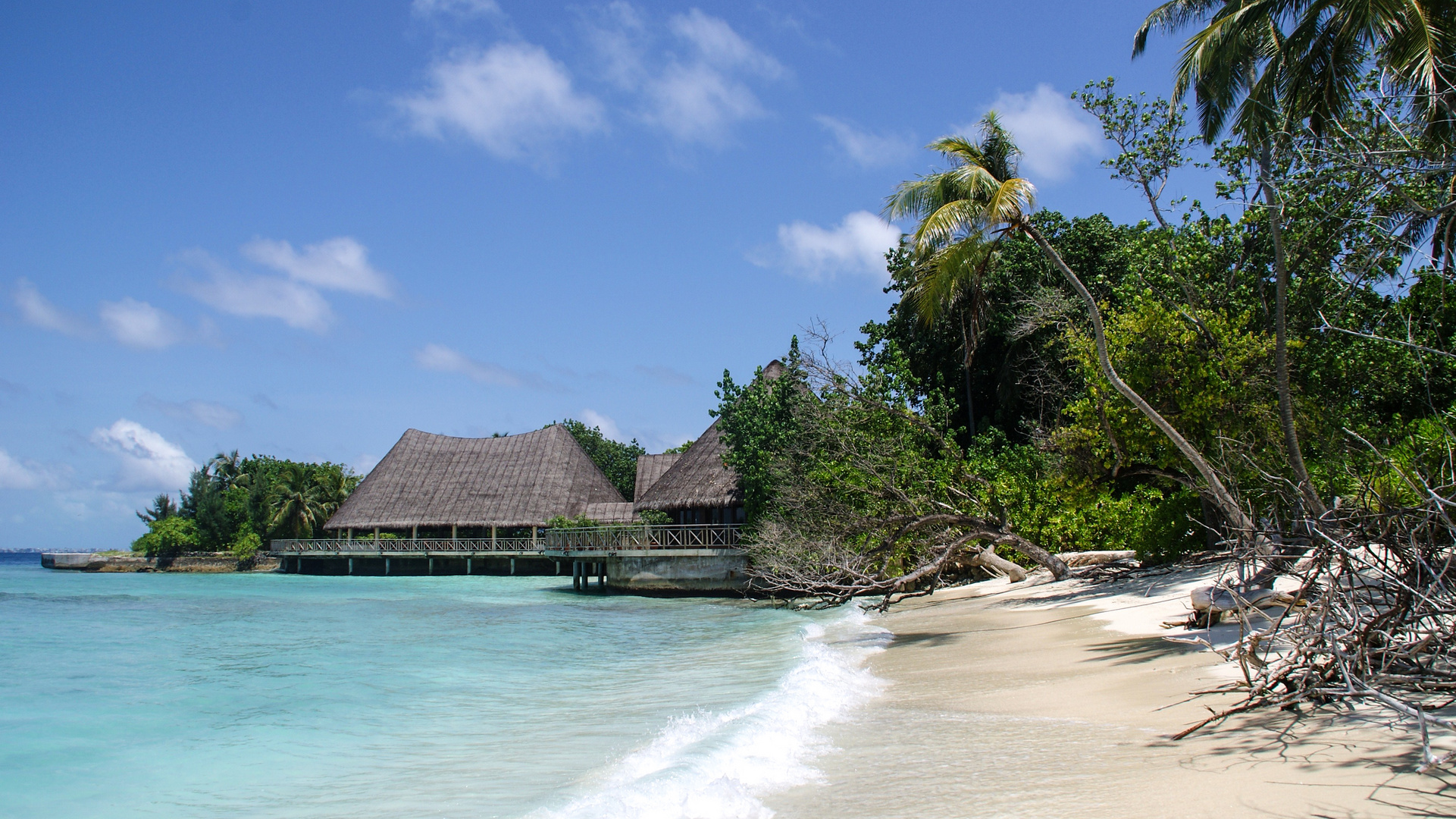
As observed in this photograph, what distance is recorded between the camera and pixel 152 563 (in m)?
50.0

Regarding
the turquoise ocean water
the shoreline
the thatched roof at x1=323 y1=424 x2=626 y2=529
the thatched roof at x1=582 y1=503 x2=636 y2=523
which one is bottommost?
the turquoise ocean water

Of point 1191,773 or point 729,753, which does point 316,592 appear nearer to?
point 729,753

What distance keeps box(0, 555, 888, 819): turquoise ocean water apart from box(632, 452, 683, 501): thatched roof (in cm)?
1860

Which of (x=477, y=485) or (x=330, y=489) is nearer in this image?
(x=477, y=485)

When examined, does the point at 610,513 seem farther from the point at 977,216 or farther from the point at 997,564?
the point at 977,216

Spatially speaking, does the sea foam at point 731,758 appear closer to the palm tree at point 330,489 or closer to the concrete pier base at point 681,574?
the concrete pier base at point 681,574

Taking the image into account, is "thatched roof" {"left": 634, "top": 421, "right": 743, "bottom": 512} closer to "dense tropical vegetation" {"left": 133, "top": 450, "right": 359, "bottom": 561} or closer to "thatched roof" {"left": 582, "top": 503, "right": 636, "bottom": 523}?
"thatched roof" {"left": 582, "top": 503, "right": 636, "bottom": 523}

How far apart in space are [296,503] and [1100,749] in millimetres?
48176

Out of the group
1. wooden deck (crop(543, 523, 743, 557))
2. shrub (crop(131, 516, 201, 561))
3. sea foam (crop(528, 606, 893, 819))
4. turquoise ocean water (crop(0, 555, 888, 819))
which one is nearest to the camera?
sea foam (crop(528, 606, 893, 819))

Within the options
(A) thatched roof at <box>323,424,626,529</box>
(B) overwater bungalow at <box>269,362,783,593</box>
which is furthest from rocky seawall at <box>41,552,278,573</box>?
(A) thatched roof at <box>323,424,626,529</box>

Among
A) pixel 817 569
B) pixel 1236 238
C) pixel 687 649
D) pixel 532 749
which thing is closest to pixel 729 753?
pixel 532 749

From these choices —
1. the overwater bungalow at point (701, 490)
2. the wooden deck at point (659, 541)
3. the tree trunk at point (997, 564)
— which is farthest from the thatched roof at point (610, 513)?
the tree trunk at point (997, 564)

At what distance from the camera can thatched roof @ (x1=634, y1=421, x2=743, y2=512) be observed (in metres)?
25.2

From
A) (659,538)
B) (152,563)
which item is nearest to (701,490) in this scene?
(659,538)
